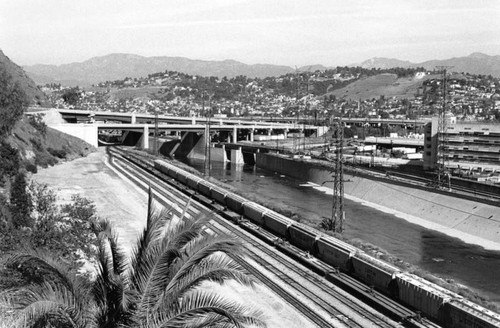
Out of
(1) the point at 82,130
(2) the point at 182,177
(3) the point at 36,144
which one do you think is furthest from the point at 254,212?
(1) the point at 82,130

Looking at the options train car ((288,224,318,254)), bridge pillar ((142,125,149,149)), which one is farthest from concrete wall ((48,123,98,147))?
train car ((288,224,318,254))

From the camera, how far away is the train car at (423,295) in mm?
21234

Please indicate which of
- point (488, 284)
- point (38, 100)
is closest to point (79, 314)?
point (488, 284)

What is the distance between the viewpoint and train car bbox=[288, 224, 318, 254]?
31.0 meters

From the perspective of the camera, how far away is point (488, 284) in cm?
3259

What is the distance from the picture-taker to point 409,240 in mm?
43938

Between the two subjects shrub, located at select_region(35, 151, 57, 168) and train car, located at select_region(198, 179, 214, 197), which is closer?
train car, located at select_region(198, 179, 214, 197)

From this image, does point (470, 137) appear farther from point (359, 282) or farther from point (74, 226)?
point (74, 226)

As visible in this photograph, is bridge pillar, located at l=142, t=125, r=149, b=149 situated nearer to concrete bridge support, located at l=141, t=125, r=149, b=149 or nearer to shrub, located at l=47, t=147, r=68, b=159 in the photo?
concrete bridge support, located at l=141, t=125, r=149, b=149

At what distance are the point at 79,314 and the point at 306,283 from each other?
57.2ft

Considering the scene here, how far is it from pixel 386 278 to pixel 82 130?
80.0 m

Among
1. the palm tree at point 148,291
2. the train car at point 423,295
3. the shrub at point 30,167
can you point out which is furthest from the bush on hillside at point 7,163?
the palm tree at point 148,291

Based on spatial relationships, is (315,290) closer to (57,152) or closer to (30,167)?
(30,167)

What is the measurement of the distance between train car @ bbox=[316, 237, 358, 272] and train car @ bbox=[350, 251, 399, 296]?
1.47 ft
